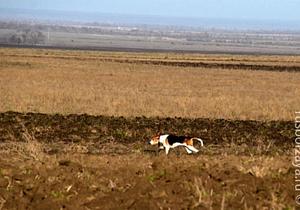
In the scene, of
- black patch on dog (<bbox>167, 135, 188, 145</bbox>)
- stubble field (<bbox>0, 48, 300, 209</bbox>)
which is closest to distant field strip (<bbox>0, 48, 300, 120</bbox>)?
stubble field (<bbox>0, 48, 300, 209</bbox>)

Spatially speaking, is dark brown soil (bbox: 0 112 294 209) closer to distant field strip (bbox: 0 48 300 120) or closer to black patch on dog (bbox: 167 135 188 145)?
black patch on dog (bbox: 167 135 188 145)

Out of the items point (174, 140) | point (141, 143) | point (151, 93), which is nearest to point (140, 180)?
point (174, 140)

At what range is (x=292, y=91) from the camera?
35.0m

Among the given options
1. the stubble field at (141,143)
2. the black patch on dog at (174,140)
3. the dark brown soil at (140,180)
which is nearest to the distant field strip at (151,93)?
the stubble field at (141,143)

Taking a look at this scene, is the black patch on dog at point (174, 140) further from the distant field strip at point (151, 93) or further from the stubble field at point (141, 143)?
the distant field strip at point (151, 93)

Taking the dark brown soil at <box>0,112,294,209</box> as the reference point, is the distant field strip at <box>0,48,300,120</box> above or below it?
below

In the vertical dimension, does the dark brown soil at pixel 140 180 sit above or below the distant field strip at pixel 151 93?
above

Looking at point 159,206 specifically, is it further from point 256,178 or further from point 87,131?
point 87,131

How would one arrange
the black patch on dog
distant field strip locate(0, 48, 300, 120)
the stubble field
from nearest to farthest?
1. the stubble field
2. the black patch on dog
3. distant field strip locate(0, 48, 300, 120)

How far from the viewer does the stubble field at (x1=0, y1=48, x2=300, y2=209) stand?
28.2ft

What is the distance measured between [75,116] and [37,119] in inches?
57.1

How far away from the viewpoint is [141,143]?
16.0 m

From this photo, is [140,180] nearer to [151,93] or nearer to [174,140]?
[174,140]

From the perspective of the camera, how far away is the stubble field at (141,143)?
8586 mm
